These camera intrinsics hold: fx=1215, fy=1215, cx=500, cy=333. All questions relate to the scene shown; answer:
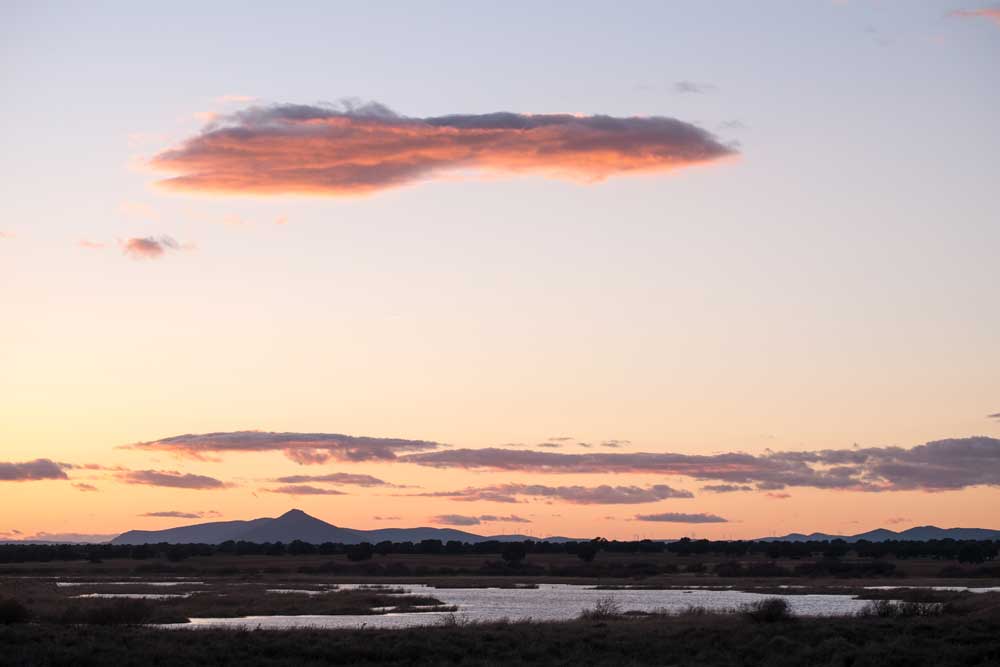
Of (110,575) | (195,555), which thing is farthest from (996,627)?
(195,555)

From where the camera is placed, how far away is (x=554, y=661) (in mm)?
43562

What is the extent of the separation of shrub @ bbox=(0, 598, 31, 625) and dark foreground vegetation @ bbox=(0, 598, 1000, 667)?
4.06 metres

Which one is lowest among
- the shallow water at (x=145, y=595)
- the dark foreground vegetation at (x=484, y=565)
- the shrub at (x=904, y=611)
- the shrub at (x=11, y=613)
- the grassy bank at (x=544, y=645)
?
the dark foreground vegetation at (x=484, y=565)

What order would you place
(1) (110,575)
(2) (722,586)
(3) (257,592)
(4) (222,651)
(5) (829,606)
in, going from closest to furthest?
(4) (222,651) < (5) (829,606) < (3) (257,592) < (2) (722,586) < (1) (110,575)

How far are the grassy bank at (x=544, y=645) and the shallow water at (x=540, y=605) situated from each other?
26.3 feet

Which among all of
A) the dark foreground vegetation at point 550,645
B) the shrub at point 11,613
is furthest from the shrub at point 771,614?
the shrub at point 11,613

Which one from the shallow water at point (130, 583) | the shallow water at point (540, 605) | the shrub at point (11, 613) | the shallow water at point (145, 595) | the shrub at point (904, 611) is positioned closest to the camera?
the shrub at point (11, 613)

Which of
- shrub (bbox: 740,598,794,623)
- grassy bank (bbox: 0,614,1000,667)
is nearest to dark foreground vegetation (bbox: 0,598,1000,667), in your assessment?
grassy bank (bbox: 0,614,1000,667)

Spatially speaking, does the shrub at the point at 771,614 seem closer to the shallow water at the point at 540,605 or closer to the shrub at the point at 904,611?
the shrub at the point at 904,611

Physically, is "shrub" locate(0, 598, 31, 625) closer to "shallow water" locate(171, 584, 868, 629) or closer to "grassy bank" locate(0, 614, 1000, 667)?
"grassy bank" locate(0, 614, 1000, 667)

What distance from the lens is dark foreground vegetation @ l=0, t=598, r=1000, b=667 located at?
1649 inches

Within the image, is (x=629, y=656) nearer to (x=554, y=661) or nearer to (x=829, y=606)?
(x=554, y=661)

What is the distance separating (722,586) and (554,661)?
7023 cm

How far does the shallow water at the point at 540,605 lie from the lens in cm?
6172
